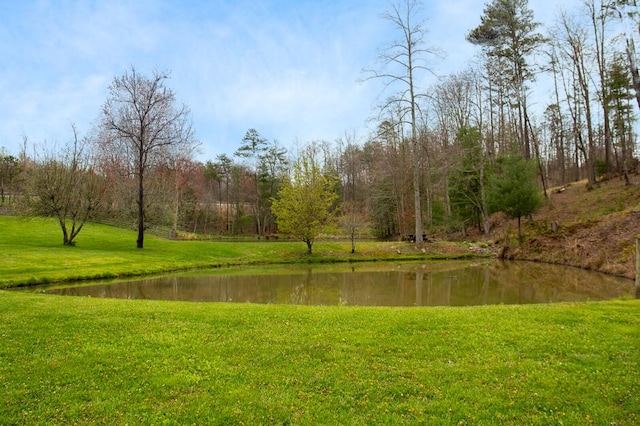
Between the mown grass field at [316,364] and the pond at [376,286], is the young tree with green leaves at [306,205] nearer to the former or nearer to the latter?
the pond at [376,286]

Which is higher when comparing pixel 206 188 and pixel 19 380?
pixel 206 188

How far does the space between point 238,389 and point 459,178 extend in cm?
3126

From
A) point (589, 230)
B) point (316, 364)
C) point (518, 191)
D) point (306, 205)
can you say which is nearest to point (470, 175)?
point (518, 191)

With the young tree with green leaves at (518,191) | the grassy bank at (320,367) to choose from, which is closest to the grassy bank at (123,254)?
the young tree with green leaves at (518,191)

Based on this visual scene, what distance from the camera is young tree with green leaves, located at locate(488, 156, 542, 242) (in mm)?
25266

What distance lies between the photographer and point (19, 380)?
509cm

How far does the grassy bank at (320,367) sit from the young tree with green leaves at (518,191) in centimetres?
1852

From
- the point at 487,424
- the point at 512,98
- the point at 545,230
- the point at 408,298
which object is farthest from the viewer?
the point at 512,98

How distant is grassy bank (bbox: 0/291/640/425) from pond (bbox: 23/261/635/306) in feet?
14.0

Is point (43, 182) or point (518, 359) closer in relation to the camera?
point (518, 359)

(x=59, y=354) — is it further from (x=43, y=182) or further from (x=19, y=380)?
(x=43, y=182)

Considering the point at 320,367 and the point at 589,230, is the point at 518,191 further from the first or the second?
the point at 320,367

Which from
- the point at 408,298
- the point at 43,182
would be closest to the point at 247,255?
the point at 43,182

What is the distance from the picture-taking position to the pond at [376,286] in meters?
12.4
